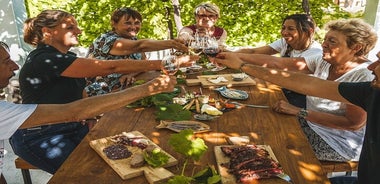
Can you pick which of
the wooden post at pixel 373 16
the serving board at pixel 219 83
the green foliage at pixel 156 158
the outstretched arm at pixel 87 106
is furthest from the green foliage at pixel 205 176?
the wooden post at pixel 373 16

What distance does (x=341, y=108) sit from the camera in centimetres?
274

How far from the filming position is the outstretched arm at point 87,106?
1887 mm

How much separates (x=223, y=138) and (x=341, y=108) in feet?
3.90

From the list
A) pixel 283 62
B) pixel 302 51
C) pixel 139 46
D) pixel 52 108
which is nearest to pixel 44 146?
pixel 52 108

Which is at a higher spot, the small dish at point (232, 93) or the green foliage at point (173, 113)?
the green foliage at point (173, 113)

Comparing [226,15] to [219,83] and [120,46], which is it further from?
[219,83]

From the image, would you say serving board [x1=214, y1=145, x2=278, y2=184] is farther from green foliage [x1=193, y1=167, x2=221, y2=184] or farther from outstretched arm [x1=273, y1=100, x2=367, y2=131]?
outstretched arm [x1=273, y1=100, x2=367, y2=131]

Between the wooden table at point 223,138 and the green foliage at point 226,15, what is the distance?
4084 mm

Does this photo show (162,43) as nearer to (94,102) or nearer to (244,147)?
(94,102)

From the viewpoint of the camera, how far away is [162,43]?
12.8 ft

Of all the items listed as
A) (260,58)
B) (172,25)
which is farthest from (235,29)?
(260,58)

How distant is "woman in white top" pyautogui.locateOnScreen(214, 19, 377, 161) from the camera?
256cm

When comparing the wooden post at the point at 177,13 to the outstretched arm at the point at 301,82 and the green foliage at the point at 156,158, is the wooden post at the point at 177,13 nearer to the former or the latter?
the outstretched arm at the point at 301,82

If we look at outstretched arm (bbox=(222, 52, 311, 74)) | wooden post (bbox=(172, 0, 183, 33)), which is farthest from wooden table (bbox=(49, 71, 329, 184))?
wooden post (bbox=(172, 0, 183, 33))
